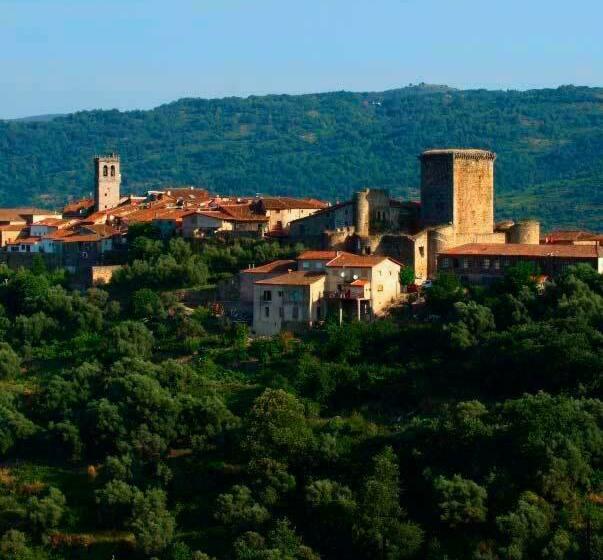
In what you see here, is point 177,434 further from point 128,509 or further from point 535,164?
point 535,164

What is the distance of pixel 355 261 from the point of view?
144ft

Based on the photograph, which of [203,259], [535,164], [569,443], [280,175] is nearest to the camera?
[569,443]

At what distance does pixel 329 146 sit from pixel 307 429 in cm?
13173

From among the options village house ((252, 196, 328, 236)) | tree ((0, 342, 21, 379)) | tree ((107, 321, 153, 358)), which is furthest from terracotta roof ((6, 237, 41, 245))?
tree ((107, 321, 153, 358))

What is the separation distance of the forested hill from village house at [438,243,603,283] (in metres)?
62.3

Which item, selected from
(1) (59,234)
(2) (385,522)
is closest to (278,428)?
(2) (385,522)

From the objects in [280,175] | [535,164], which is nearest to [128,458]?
[535,164]

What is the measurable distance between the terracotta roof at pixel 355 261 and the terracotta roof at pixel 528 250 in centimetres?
306

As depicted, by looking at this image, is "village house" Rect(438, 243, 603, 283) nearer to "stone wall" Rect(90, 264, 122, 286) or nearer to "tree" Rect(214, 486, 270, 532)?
"stone wall" Rect(90, 264, 122, 286)

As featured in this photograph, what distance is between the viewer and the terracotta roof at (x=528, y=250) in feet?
147

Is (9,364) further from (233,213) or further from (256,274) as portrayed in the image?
(233,213)

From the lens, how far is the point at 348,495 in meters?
33.5

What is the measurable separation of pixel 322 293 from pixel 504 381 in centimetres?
736

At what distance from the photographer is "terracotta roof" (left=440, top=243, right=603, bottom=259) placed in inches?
1762
